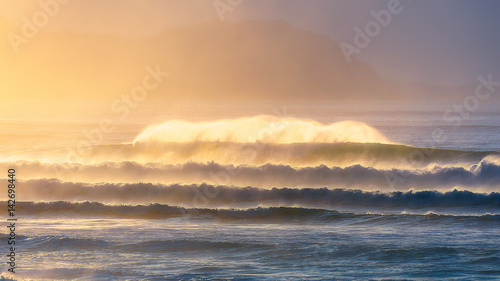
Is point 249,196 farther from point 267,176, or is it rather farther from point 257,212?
point 267,176

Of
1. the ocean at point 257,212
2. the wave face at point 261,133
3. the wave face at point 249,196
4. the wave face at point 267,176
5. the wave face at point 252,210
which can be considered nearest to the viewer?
the ocean at point 257,212

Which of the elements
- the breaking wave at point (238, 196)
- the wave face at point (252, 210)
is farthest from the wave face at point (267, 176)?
the wave face at point (252, 210)

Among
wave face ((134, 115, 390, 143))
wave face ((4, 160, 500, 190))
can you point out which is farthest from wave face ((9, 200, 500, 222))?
wave face ((134, 115, 390, 143))

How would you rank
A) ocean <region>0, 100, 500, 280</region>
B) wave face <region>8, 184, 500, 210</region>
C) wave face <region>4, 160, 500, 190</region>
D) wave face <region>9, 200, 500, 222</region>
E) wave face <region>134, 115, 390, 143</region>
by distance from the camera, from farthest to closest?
1. wave face <region>134, 115, 390, 143</region>
2. wave face <region>4, 160, 500, 190</region>
3. wave face <region>8, 184, 500, 210</region>
4. wave face <region>9, 200, 500, 222</region>
5. ocean <region>0, 100, 500, 280</region>

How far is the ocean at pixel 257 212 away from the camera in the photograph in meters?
11.3

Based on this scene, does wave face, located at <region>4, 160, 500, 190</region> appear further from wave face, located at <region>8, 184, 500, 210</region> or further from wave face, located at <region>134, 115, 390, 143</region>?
wave face, located at <region>134, 115, 390, 143</region>

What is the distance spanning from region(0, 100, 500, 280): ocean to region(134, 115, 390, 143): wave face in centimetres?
11

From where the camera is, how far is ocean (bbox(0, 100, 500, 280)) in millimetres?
11344

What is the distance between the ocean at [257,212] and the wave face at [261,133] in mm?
107

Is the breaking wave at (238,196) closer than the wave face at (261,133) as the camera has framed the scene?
Yes

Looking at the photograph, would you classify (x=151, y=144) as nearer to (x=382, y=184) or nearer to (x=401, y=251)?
(x=382, y=184)

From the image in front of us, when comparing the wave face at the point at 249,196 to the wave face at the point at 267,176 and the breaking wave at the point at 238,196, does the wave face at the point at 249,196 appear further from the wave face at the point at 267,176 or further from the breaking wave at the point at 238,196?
the wave face at the point at 267,176

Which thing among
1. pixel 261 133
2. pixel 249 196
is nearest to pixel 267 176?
pixel 249 196

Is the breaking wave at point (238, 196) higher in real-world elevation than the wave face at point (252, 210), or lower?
higher
